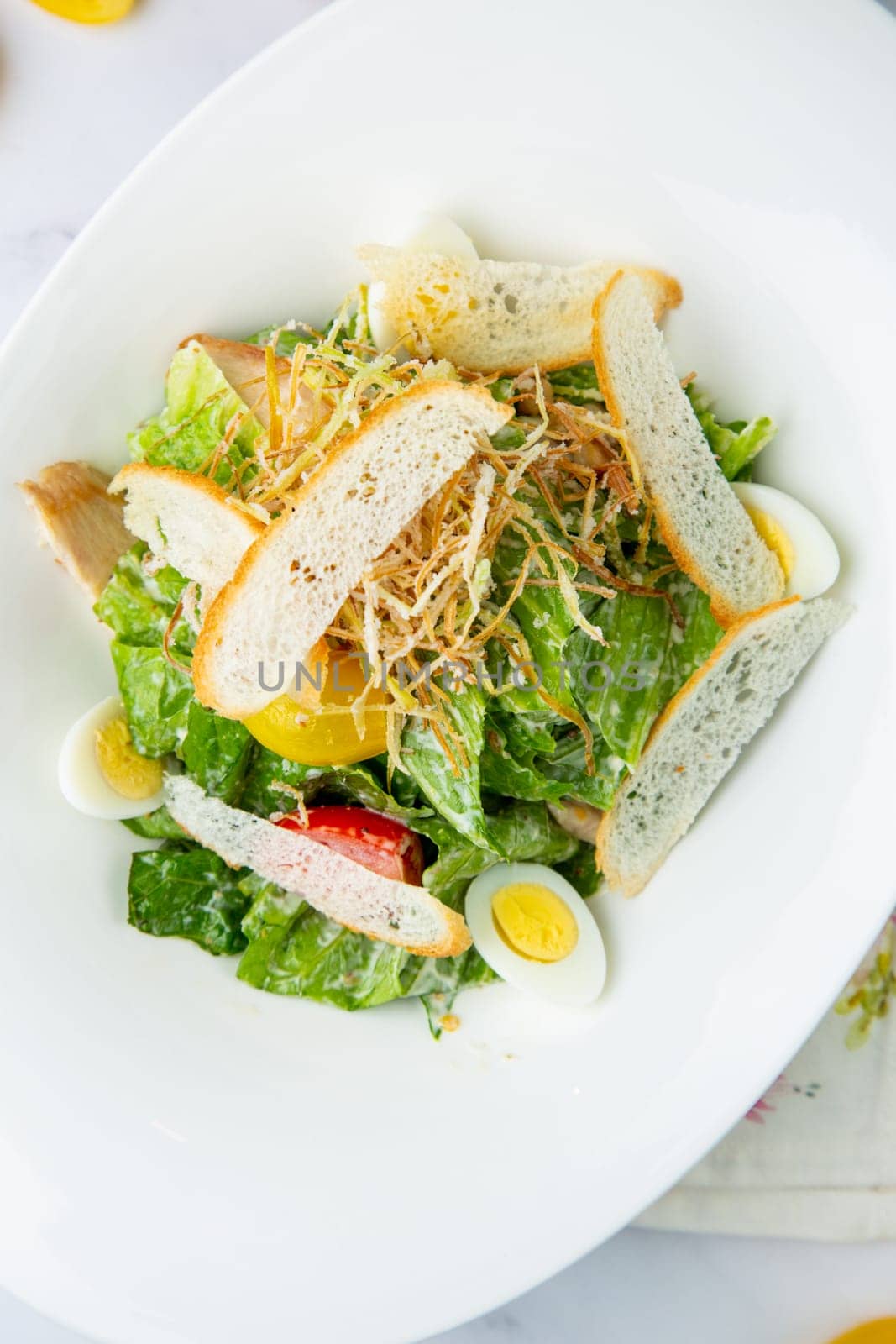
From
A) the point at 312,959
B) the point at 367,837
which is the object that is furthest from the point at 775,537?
the point at 312,959

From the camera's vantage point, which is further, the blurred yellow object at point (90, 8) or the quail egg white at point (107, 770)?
the blurred yellow object at point (90, 8)

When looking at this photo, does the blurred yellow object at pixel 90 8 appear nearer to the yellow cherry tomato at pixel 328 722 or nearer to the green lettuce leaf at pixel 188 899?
the yellow cherry tomato at pixel 328 722

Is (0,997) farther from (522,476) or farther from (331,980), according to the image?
(522,476)

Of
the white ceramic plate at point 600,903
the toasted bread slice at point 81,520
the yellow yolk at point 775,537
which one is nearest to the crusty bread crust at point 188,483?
the toasted bread slice at point 81,520

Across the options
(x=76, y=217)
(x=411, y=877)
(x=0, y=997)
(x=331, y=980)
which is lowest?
(x=0, y=997)

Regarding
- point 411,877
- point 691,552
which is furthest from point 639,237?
point 411,877

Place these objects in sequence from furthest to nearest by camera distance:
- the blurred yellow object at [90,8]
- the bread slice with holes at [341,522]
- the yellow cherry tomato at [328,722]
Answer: the blurred yellow object at [90,8]
the yellow cherry tomato at [328,722]
the bread slice with holes at [341,522]

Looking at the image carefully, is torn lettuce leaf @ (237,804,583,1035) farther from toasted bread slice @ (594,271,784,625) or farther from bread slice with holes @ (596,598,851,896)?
toasted bread slice @ (594,271,784,625)
